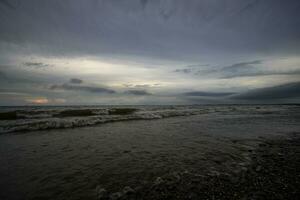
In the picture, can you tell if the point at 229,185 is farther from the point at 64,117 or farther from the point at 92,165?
the point at 64,117

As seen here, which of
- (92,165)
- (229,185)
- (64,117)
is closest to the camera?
(229,185)

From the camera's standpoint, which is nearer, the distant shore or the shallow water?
the distant shore

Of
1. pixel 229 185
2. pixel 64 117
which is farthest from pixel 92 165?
pixel 64 117

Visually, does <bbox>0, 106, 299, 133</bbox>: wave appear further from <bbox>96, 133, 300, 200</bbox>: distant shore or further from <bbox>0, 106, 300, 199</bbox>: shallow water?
<bbox>96, 133, 300, 200</bbox>: distant shore

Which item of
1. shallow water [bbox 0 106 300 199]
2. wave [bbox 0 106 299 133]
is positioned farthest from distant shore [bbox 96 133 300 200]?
wave [bbox 0 106 299 133]

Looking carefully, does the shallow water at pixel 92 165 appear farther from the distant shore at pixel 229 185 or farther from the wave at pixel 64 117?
the wave at pixel 64 117

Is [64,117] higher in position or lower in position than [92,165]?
higher

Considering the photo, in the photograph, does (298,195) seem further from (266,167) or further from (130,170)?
(130,170)

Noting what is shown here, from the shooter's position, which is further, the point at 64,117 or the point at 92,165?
the point at 64,117

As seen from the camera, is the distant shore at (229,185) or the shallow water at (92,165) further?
the shallow water at (92,165)

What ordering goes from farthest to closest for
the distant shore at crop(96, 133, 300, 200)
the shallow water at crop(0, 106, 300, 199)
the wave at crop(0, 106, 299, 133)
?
the wave at crop(0, 106, 299, 133)
the shallow water at crop(0, 106, 300, 199)
the distant shore at crop(96, 133, 300, 200)

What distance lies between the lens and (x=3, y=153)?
809 centimetres

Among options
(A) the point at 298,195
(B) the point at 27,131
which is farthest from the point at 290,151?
(B) the point at 27,131

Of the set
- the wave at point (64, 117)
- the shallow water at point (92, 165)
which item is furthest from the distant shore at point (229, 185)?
the wave at point (64, 117)
